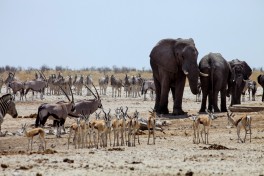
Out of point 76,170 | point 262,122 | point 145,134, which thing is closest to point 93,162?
point 76,170

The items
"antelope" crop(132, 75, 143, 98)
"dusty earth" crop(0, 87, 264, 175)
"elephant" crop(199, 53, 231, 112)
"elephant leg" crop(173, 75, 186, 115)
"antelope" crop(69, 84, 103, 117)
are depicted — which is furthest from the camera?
"antelope" crop(132, 75, 143, 98)

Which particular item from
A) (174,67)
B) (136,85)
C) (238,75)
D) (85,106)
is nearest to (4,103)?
(85,106)

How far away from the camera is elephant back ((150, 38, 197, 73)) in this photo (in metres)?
31.8

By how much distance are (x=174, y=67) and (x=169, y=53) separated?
755 millimetres

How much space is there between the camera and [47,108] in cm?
2433

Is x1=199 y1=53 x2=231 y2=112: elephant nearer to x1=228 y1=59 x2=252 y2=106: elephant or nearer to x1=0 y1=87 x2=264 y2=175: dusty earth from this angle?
x1=228 y1=59 x2=252 y2=106: elephant

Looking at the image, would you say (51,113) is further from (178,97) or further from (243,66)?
(243,66)

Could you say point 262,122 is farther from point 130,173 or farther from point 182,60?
point 130,173

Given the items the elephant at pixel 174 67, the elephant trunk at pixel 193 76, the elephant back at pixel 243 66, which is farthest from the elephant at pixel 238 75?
the elephant trunk at pixel 193 76

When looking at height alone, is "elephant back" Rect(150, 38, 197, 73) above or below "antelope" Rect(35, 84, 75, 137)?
above

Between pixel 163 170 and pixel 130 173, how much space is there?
0.84 metres

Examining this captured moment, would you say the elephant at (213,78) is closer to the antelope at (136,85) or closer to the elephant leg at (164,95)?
the elephant leg at (164,95)

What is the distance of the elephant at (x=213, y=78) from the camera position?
3234cm


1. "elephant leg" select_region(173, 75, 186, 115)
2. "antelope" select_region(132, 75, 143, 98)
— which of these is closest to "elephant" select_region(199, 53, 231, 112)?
"elephant leg" select_region(173, 75, 186, 115)
